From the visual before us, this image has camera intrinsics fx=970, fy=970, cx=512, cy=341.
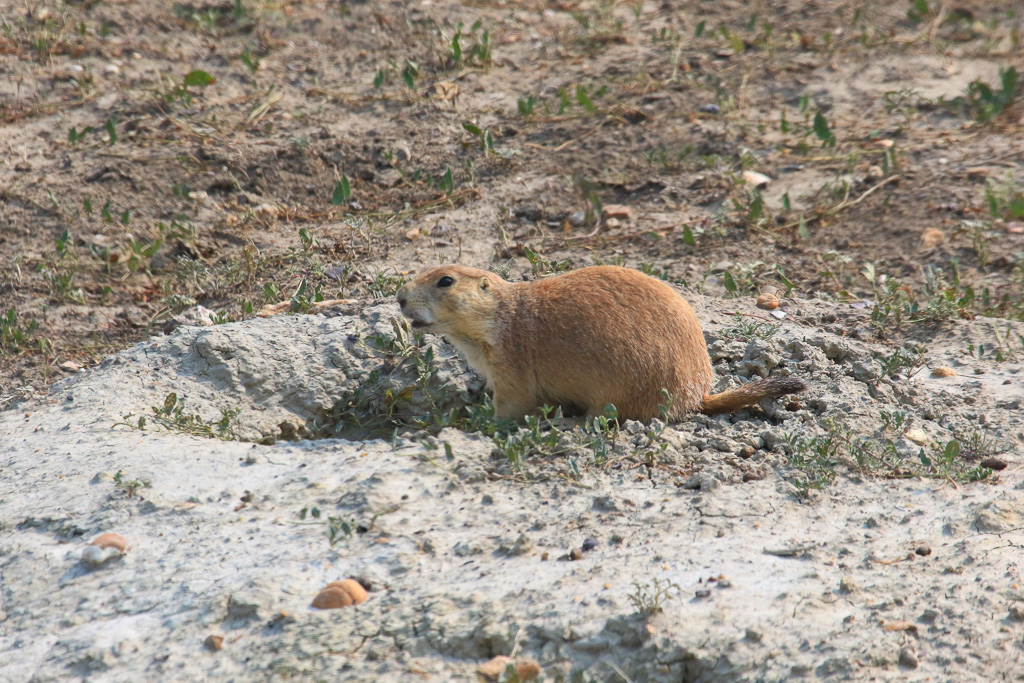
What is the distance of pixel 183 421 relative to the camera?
4.30 meters

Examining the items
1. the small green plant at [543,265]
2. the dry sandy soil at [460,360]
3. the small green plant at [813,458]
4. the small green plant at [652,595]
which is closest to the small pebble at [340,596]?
the dry sandy soil at [460,360]

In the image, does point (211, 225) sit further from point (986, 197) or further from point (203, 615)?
point (986, 197)

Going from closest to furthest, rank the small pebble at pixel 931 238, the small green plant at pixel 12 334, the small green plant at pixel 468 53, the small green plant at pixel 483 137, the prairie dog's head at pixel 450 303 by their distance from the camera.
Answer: the prairie dog's head at pixel 450 303 → the small green plant at pixel 12 334 → the small pebble at pixel 931 238 → the small green plant at pixel 483 137 → the small green plant at pixel 468 53

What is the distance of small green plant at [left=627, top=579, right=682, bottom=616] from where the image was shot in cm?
290

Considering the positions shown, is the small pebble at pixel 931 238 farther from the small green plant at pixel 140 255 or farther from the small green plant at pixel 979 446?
the small green plant at pixel 140 255

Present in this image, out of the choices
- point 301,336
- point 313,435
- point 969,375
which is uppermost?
point 301,336

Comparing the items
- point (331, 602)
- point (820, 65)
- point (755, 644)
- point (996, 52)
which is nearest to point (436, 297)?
point (331, 602)

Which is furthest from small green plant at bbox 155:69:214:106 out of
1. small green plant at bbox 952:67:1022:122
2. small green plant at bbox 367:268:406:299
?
small green plant at bbox 952:67:1022:122

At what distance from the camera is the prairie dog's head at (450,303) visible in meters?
4.43

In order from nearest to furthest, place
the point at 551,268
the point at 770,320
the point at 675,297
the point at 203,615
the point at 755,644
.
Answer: the point at 755,644 < the point at 203,615 < the point at 675,297 < the point at 770,320 < the point at 551,268

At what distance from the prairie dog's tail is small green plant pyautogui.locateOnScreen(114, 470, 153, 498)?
2.36 m

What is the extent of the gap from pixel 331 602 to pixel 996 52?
8163mm

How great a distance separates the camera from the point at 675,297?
14.5ft

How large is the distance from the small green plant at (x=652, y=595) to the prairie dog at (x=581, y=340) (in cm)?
128
